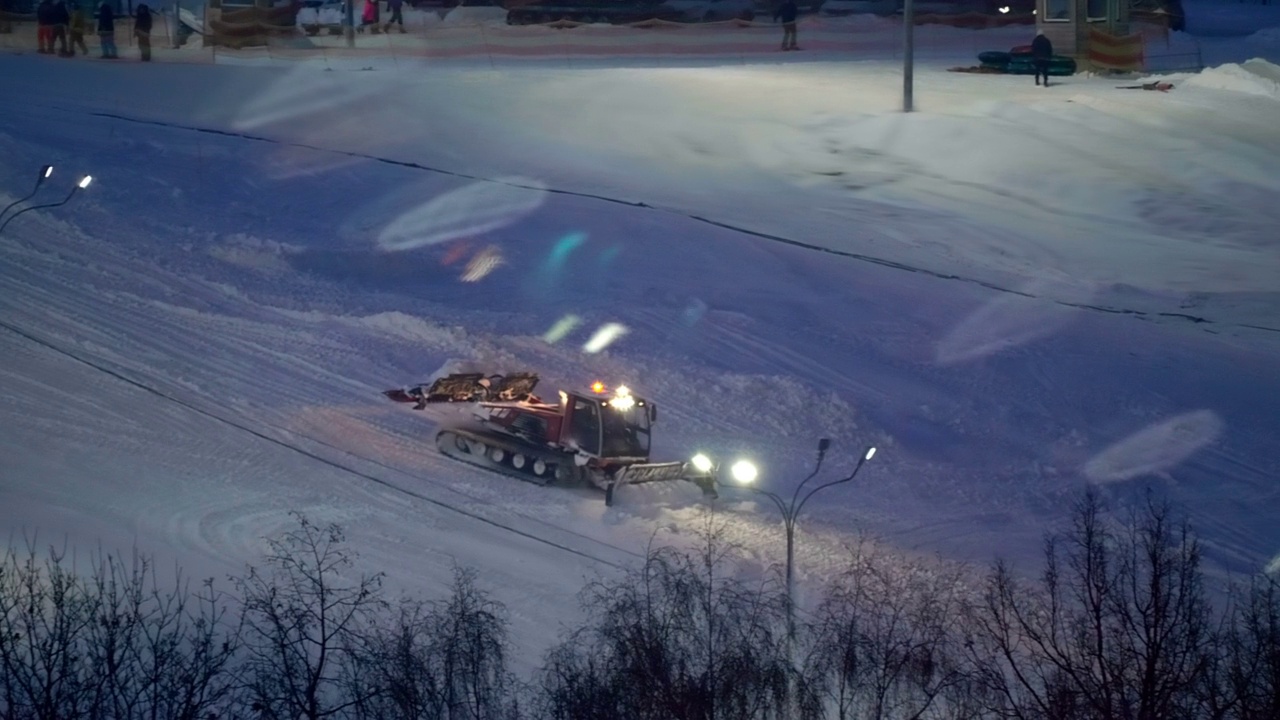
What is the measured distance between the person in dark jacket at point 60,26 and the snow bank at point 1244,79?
27376 mm

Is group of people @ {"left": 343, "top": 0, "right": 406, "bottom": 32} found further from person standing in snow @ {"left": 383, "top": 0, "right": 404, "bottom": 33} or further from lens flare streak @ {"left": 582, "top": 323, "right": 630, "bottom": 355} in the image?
lens flare streak @ {"left": 582, "top": 323, "right": 630, "bottom": 355}

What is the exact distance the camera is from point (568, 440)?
17344 millimetres

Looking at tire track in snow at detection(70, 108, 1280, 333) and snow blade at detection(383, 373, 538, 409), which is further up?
tire track in snow at detection(70, 108, 1280, 333)

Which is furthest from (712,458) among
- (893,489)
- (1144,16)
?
(1144,16)

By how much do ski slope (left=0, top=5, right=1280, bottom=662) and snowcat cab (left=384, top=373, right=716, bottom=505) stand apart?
0.28 meters

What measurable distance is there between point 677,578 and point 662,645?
2501mm

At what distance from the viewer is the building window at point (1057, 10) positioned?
39.8m

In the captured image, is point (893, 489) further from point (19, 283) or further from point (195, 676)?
point (19, 283)

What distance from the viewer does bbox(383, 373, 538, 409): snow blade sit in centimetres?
1842

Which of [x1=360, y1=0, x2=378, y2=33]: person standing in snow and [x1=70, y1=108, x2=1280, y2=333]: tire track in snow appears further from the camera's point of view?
[x1=360, y1=0, x2=378, y2=33]: person standing in snow

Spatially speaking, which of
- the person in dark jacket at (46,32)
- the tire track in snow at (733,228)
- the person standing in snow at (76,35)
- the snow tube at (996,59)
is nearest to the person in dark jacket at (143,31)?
the person standing in snow at (76,35)

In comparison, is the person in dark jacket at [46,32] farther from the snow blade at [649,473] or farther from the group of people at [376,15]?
the snow blade at [649,473]

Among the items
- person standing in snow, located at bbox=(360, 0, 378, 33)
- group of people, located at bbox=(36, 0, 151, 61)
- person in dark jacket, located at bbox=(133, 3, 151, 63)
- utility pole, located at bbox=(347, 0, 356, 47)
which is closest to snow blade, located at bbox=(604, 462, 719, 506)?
person in dark jacket, located at bbox=(133, 3, 151, 63)

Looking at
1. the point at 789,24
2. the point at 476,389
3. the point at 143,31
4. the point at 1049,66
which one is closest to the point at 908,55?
the point at 1049,66
